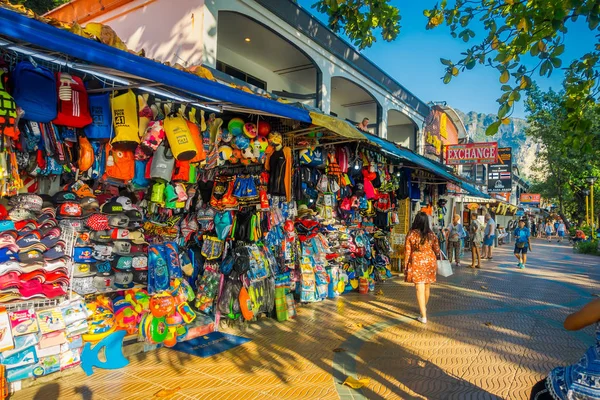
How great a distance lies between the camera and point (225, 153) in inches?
209

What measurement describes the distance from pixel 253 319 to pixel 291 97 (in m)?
5.55

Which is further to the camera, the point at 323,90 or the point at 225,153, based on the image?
the point at 323,90

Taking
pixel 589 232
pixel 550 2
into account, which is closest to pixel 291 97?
pixel 550 2

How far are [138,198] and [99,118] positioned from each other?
1.42 metres

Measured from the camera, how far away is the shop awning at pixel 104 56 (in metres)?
2.47

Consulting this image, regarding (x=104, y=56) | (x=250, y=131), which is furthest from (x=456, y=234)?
(x=104, y=56)

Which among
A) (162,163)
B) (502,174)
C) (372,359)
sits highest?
(502,174)

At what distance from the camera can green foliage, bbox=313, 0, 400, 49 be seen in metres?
6.41

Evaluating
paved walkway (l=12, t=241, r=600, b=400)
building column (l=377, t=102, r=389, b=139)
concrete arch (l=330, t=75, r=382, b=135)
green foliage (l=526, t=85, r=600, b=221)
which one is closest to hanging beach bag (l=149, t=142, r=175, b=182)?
paved walkway (l=12, t=241, r=600, b=400)

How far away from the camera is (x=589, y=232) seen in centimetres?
2491

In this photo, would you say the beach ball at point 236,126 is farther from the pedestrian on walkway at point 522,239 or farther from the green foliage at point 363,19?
the pedestrian on walkway at point 522,239

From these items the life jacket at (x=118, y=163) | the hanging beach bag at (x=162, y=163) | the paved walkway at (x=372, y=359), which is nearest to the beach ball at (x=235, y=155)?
the hanging beach bag at (x=162, y=163)

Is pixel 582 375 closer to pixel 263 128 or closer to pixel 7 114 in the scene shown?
pixel 7 114

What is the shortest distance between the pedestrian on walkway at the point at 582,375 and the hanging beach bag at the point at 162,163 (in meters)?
3.99
